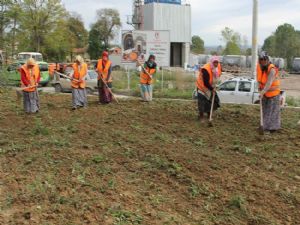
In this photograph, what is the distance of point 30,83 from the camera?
11.4 meters

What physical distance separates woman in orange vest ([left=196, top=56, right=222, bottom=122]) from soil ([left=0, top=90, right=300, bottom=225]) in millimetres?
338

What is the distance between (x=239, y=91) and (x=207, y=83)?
726 centimetres

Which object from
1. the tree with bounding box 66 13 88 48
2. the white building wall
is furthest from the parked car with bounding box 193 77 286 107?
the tree with bounding box 66 13 88 48

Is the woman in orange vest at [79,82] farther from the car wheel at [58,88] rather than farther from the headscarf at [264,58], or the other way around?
the car wheel at [58,88]

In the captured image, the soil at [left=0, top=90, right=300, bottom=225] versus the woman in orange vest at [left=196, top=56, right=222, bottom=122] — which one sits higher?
the woman in orange vest at [left=196, top=56, right=222, bottom=122]

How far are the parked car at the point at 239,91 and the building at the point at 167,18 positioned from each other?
115 feet

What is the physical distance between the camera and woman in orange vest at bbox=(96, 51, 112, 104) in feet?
42.4

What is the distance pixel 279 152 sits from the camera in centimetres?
757

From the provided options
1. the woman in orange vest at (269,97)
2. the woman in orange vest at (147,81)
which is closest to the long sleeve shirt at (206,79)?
the woman in orange vest at (269,97)

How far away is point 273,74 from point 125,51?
1458 cm

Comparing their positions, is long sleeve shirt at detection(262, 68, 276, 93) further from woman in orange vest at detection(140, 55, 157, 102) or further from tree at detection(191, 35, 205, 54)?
tree at detection(191, 35, 205, 54)

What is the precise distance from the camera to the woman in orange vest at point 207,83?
9867 mm

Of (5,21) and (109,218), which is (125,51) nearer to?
(5,21)

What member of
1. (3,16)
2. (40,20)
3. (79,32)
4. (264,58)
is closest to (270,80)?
(264,58)
